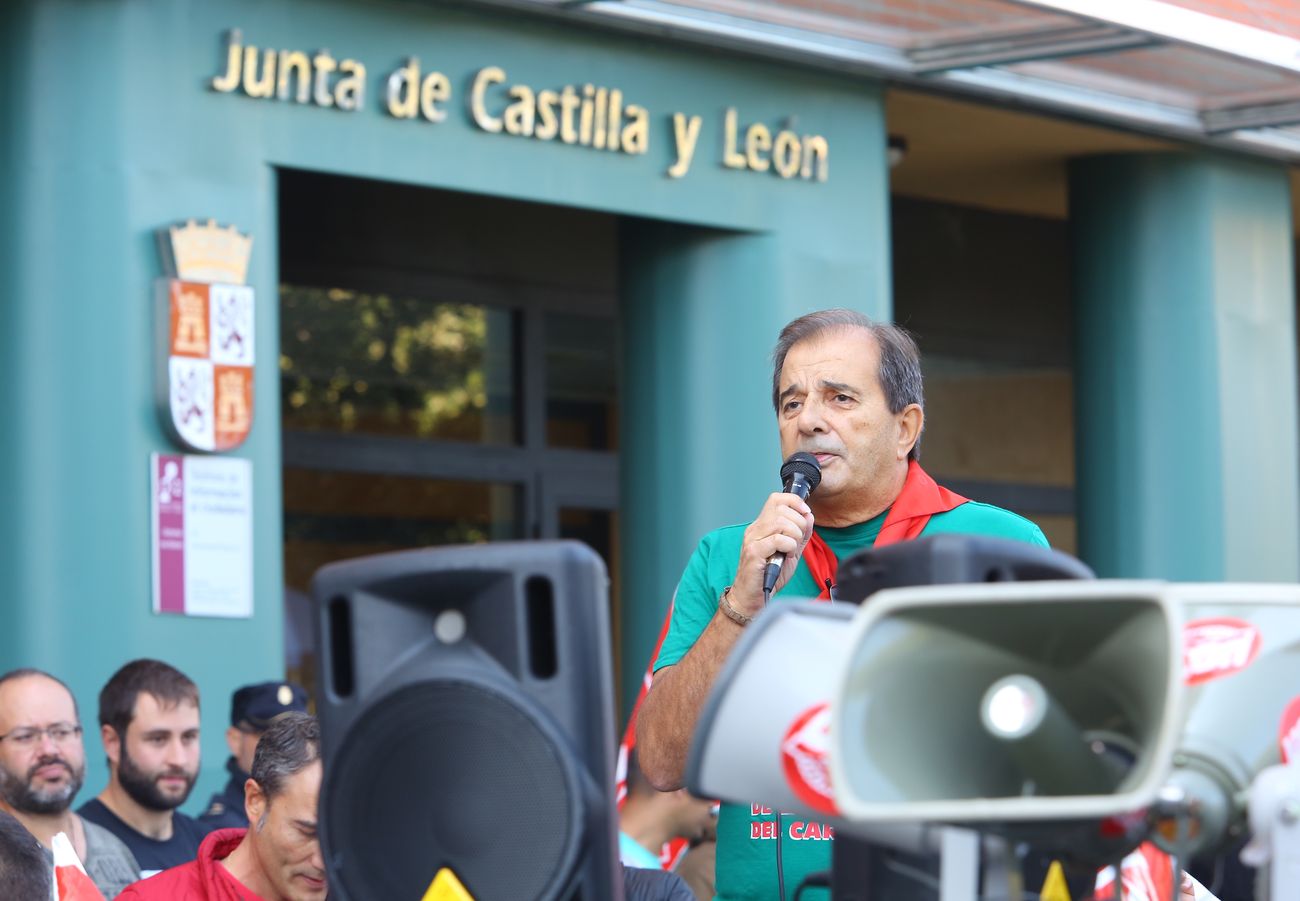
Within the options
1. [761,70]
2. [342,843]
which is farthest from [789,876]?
[761,70]

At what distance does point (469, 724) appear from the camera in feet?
8.13

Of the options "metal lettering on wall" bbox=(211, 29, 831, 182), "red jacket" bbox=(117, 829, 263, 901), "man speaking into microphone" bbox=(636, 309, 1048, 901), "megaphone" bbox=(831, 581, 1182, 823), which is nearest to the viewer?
"megaphone" bbox=(831, 581, 1182, 823)

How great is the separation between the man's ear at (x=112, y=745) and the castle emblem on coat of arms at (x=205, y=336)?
3.24 feet

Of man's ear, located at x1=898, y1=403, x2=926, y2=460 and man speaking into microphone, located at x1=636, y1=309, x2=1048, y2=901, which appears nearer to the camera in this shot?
man speaking into microphone, located at x1=636, y1=309, x2=1048, y2=901

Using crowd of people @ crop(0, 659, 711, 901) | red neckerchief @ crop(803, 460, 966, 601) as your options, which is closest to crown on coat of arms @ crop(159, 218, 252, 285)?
crowd of people @ crop(0, 659, 711, 901)

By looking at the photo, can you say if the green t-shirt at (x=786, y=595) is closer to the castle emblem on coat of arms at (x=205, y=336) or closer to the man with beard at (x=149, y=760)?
the man with beard at (x=149, y=760)

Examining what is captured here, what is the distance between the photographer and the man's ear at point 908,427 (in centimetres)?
348

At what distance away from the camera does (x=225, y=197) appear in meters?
7.09

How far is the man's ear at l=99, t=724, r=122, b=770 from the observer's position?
6227 mm

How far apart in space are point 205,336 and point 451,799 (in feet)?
15.3

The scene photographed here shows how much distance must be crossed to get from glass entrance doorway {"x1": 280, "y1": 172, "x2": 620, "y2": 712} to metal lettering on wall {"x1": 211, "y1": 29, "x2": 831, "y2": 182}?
155cm

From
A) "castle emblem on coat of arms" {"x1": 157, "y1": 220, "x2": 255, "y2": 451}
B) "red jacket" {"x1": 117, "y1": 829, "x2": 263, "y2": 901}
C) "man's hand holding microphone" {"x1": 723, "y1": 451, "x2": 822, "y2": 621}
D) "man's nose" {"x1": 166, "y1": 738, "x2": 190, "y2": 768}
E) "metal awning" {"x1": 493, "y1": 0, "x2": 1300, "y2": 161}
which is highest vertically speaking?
"metal awning" {"x1": 493, "y1": 0, "x2": 1300, "y2": 161}

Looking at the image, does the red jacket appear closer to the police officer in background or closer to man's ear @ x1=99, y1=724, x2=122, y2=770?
man's ear @ x1=99, y1=724, x2=122, y2=770

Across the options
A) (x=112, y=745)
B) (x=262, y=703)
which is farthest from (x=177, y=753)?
(x=262, y=703)
